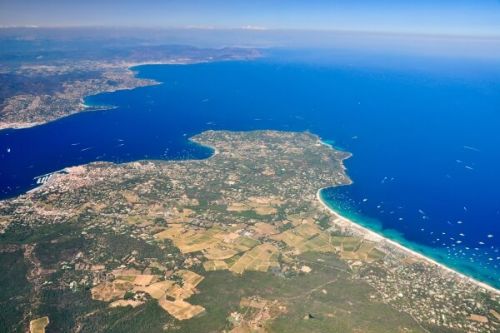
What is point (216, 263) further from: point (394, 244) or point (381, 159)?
point (381, 159)

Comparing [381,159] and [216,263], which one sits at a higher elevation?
[381,159]

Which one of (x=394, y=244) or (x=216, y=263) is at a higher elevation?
(x=394, y=244)

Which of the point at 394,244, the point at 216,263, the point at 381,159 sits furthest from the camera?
the point at 381,159

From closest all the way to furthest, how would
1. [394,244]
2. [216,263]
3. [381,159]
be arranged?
[216,263] < [394,244] < [381,159]

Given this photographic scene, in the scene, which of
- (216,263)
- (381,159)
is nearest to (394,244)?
(216,263)

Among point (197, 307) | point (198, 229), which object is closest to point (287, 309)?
point (197, 307)

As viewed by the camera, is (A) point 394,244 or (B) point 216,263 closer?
(B) point 216,263

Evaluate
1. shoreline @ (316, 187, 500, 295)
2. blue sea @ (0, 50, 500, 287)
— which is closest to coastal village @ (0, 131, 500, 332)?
shoreline @ (316, 187, 500, 295)

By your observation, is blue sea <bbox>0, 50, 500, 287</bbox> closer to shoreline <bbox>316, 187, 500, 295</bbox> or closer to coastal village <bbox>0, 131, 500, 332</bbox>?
shoreline <bbox>316, 187, 500, 295</bbox>

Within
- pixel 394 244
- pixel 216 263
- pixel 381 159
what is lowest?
pixel 216 263

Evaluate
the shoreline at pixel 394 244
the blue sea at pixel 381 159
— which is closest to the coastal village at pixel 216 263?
the shoreline at pixel 394 244
